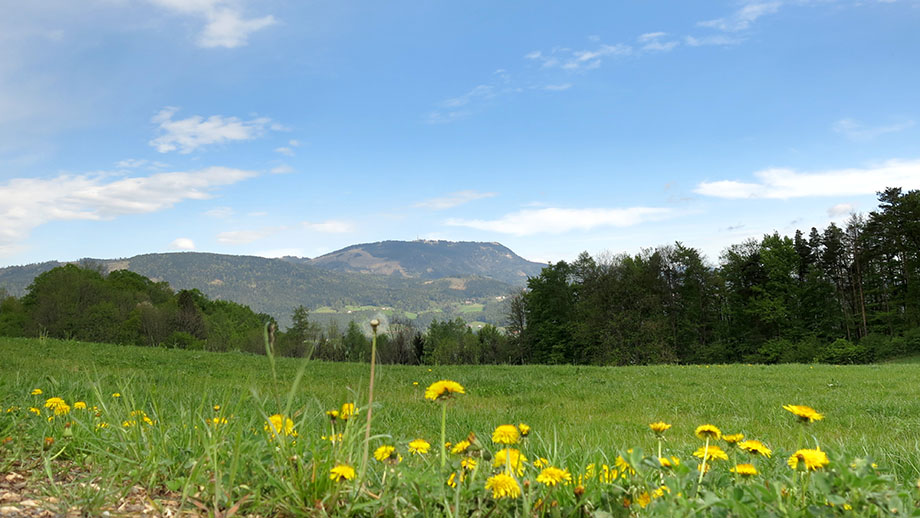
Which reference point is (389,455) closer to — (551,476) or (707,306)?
(551,476)

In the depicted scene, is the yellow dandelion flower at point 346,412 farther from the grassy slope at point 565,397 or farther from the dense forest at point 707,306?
the dense forest at point 707,306

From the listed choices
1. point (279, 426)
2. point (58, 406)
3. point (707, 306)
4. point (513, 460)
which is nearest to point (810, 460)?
point (513, 460)

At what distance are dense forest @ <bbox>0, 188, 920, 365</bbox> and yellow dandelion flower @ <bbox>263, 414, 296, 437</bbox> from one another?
108 feet

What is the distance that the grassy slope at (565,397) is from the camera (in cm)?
402

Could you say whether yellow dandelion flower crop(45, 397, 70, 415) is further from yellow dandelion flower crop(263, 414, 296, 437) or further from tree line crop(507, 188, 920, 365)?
tree line crop(507, 188, 920, 365)

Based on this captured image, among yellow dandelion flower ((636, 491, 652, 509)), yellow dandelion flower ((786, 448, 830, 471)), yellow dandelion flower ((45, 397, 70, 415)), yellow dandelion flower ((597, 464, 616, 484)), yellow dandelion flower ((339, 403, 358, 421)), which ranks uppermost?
yellow dandelion flower ((339, 403, 358, 421))

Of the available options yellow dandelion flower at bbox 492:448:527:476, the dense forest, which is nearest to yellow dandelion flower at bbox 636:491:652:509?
yellow dandelion flower at bbox 492:448:527:476

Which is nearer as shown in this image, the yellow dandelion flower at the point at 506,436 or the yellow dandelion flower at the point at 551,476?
the yellow dandelion flower at the point at 551,476

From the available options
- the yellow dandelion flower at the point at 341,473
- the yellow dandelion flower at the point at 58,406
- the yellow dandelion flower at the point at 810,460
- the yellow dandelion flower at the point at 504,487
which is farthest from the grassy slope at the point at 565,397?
the yellow dandelion flower at the point at 504,487

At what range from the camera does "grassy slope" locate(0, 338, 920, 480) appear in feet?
13.2

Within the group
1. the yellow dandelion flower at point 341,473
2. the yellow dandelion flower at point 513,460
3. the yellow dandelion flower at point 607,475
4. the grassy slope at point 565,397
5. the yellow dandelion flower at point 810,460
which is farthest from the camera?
the grassy slope at point 565,397

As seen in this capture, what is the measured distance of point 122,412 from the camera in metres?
3.19

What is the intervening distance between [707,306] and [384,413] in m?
45.5

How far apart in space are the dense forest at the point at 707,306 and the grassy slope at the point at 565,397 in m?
22.8
